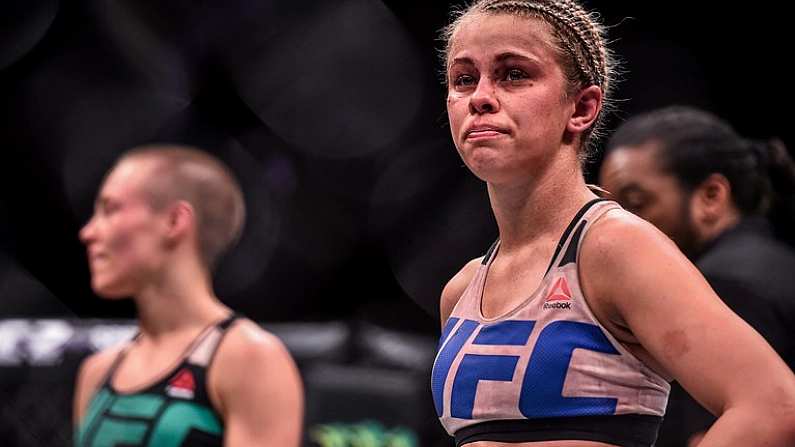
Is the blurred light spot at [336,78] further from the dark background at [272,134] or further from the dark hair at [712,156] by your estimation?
the dark hair at [712,156]

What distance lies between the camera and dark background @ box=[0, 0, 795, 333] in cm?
695

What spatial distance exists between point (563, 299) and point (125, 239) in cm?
208

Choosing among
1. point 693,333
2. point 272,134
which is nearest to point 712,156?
point 693,333

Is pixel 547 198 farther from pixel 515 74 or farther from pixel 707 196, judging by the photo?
pixel 707 196

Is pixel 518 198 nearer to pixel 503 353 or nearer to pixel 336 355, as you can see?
pixel 503 353

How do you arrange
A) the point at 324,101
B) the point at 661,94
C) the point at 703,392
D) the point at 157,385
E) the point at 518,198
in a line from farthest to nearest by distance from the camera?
the point at 324,101 < the point at 661,94 < the point at 157,385 < the point at 518,198 < the point at 703,392

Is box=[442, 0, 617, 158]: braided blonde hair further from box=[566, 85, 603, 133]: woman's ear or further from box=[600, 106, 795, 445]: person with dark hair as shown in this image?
box=[600, 106, 795, 445]: person with dark hair

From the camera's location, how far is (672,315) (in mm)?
1547

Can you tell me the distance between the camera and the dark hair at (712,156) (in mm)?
3240

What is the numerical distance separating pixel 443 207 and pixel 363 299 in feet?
2.74

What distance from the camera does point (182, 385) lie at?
10.3ft

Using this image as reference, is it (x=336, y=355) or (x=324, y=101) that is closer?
(x=336, y=355)

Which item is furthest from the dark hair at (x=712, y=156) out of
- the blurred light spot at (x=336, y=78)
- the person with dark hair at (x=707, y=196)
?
the blurred light spot at (x=336, y=78)

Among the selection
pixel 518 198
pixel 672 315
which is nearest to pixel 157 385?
pixel 518 198
